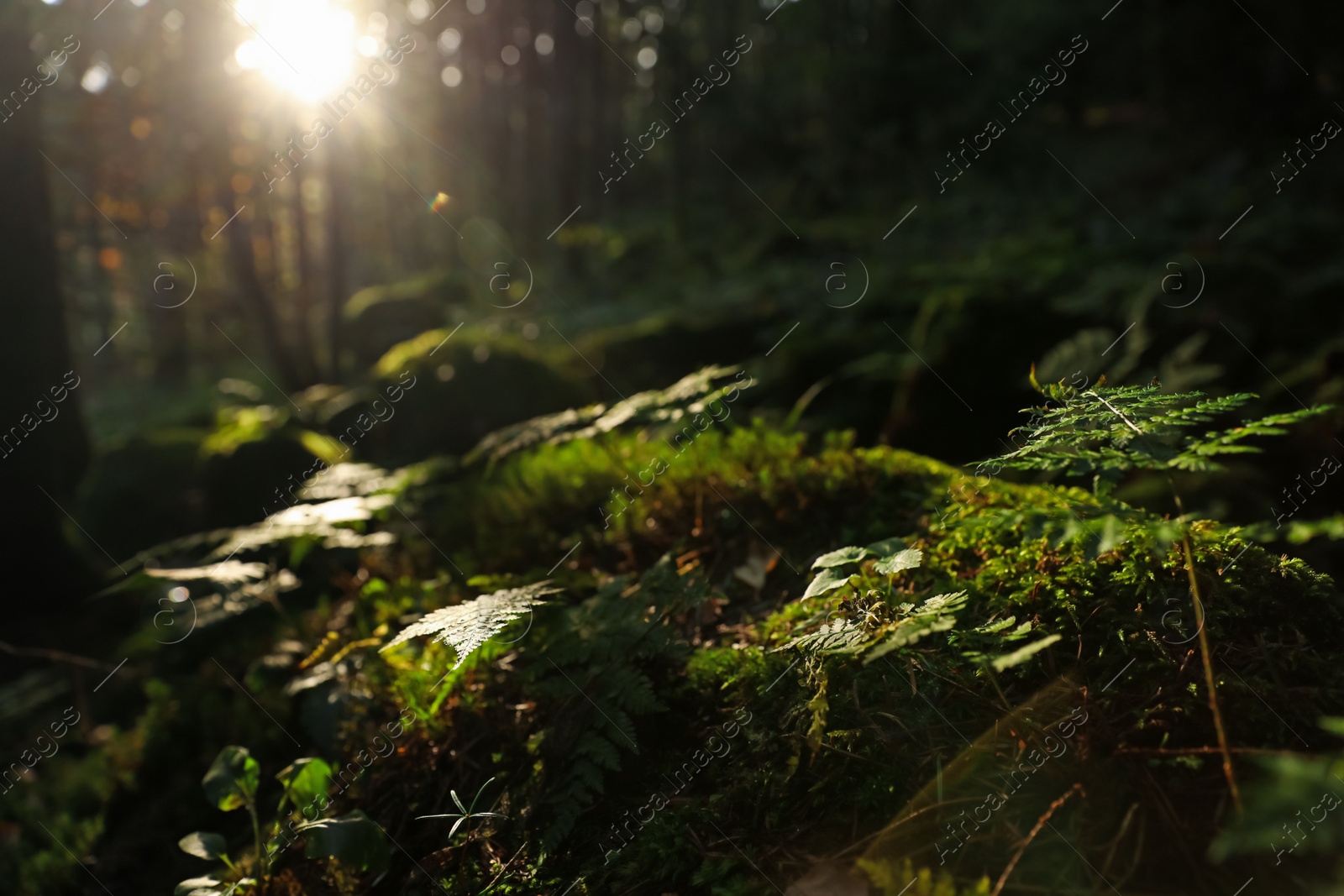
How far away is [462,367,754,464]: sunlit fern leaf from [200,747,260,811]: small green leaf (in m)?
1.32

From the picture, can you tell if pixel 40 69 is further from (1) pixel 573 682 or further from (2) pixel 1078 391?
(2) pixel 1078 391

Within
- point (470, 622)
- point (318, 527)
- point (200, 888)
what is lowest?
point (200, 888)

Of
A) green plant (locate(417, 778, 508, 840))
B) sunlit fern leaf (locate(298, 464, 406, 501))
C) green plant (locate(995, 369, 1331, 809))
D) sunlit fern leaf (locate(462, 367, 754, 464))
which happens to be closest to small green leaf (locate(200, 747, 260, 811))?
green plant (locate(417, 778, 508, 840))

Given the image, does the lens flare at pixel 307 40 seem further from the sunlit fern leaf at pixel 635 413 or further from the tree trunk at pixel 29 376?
the sunlit fern leaf at pixel 635 413

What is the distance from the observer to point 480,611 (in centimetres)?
202

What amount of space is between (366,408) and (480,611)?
221 inches

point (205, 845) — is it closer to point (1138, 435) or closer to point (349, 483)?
point (349, 483)

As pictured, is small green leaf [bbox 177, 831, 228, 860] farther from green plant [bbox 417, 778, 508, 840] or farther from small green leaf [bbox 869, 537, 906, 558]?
small green leaf [bbox 869, 537, 906, 558]

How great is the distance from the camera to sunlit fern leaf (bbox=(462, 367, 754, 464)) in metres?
2.76

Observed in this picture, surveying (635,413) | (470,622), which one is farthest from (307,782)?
(635,413)

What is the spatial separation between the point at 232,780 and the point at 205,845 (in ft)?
0.59

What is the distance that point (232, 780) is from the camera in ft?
7.55

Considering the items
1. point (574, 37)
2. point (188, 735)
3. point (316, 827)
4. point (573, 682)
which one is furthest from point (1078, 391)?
point (574, 37)

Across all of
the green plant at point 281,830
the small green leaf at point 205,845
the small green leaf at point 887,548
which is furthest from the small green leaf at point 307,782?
the small green leaf at point 887,548
